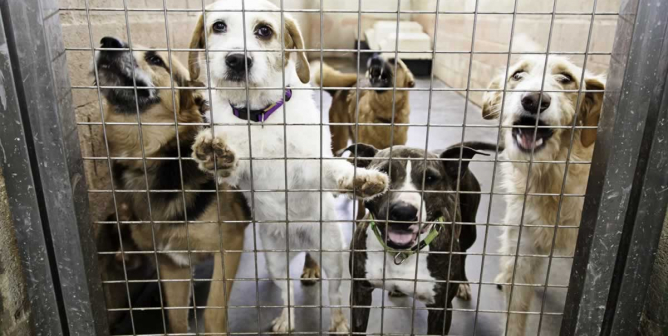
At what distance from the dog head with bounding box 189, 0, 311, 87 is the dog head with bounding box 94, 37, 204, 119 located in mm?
221

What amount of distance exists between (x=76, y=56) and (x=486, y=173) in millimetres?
3167

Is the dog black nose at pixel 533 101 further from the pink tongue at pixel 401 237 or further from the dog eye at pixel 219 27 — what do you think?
the dog eye at pixel 219 27

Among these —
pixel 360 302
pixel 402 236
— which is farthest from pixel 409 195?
pixel 360 302

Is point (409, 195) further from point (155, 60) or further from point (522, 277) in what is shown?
point (155, 60)

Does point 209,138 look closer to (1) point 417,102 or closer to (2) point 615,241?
(2) point 615,241

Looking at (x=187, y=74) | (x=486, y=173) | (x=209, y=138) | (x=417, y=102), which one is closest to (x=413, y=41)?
(x=417, y=102)

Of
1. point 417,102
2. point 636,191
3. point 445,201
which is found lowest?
point 417,102

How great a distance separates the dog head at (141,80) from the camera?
198 cm

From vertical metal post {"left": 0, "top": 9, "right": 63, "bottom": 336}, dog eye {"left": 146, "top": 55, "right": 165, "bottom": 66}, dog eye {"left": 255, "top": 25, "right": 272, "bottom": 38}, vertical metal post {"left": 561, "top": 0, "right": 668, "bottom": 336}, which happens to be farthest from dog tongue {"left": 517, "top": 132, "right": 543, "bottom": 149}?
vertical metal post {"left": 0, "top": 9, "right": 63, "bottom": 336}

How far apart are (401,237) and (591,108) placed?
897 mm

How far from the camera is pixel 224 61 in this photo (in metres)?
1.75

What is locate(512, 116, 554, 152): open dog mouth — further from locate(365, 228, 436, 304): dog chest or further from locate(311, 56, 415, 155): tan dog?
locate(311, 56, 415, 155): tan dog

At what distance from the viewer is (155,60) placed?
2.16 meters

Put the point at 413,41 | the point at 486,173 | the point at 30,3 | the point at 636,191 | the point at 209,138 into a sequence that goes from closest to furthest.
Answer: the point at 30,3
the point at 636,191
the point at 209,138
the point at 486,173
the point at 413,41
